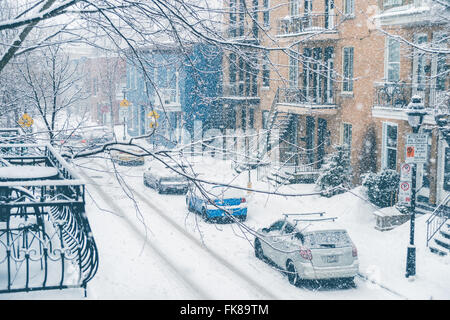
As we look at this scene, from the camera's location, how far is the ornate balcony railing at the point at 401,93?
18.1m

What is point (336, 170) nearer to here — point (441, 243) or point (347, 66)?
point (347, 66)

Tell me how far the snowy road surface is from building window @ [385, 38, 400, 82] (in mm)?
7370

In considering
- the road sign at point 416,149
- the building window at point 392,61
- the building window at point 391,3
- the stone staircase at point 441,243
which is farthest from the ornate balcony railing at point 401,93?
the road sign at point 416,149

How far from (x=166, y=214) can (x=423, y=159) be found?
32.1 feet

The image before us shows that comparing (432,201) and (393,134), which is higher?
(393,134)

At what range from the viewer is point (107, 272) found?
12.3 meters

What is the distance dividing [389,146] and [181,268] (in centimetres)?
1066

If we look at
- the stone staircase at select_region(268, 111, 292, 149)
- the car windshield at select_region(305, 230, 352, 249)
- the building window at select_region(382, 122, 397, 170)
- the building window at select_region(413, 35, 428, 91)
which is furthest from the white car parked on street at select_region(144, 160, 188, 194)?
the car windshield at select_region(305, 230, 352, 249)

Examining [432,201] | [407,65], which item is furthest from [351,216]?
[407,65]

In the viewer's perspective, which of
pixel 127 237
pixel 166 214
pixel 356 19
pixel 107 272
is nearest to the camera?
pixel 107 272

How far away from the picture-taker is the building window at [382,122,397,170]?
2081 cm

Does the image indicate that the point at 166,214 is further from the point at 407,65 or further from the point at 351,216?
the point at 407,65

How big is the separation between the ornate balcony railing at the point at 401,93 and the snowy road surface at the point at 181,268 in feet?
20.8

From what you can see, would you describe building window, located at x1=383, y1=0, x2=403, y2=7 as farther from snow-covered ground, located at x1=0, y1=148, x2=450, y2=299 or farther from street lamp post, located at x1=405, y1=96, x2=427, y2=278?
street lamp post, located at x1=405, y1=96, x2=427, y2=278
